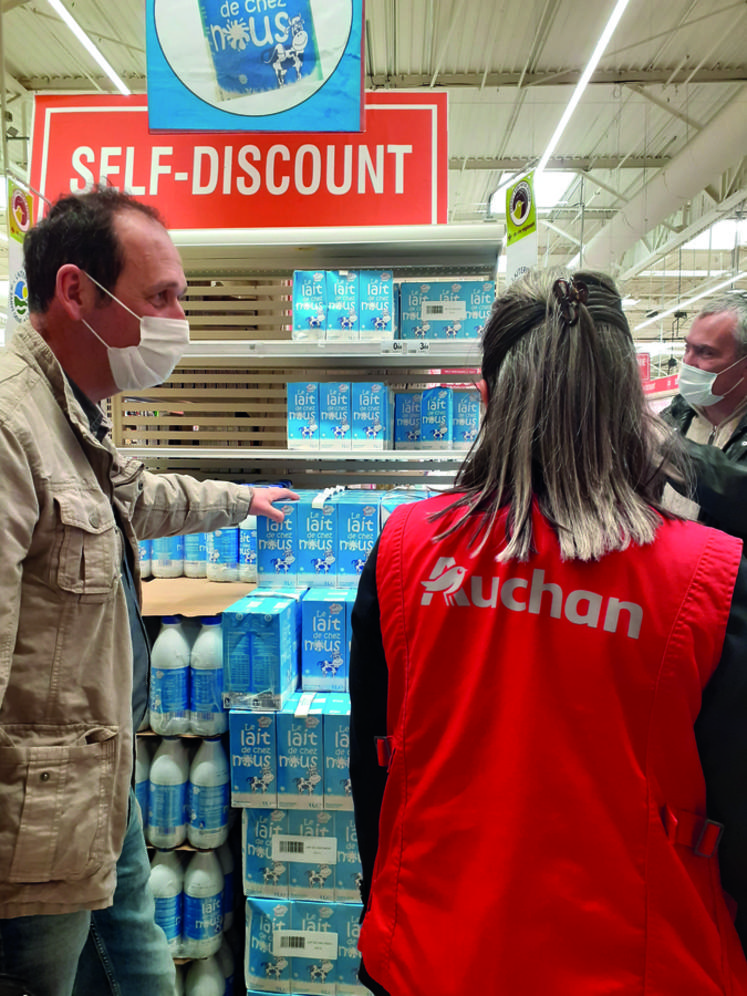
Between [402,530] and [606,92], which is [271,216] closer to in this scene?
[402,530]

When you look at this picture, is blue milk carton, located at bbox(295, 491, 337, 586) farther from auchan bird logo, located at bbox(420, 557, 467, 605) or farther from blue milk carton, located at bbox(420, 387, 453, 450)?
auchan bird logo, located at bbox(420, 557, 467, 605)

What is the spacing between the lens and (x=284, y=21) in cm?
235

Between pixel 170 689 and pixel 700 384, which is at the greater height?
pixel 700 384

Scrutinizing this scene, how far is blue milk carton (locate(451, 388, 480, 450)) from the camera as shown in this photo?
2.66m

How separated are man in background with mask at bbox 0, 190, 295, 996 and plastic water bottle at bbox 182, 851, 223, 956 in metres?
0.62

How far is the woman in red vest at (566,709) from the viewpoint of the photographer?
83 cm

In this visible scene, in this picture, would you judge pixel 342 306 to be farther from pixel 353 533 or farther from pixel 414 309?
pixel 353 533

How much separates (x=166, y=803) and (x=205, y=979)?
697mm

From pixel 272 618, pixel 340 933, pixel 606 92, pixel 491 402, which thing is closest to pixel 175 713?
pixel 272 618

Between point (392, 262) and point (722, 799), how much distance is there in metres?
2.44

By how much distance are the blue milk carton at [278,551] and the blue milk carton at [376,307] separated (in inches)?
31.5

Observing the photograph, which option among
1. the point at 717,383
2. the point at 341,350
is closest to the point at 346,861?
the point at 341,350

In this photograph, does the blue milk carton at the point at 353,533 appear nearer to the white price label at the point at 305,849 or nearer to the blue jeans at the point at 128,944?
the white price label at the point at 305,849

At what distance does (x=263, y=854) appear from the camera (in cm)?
226
